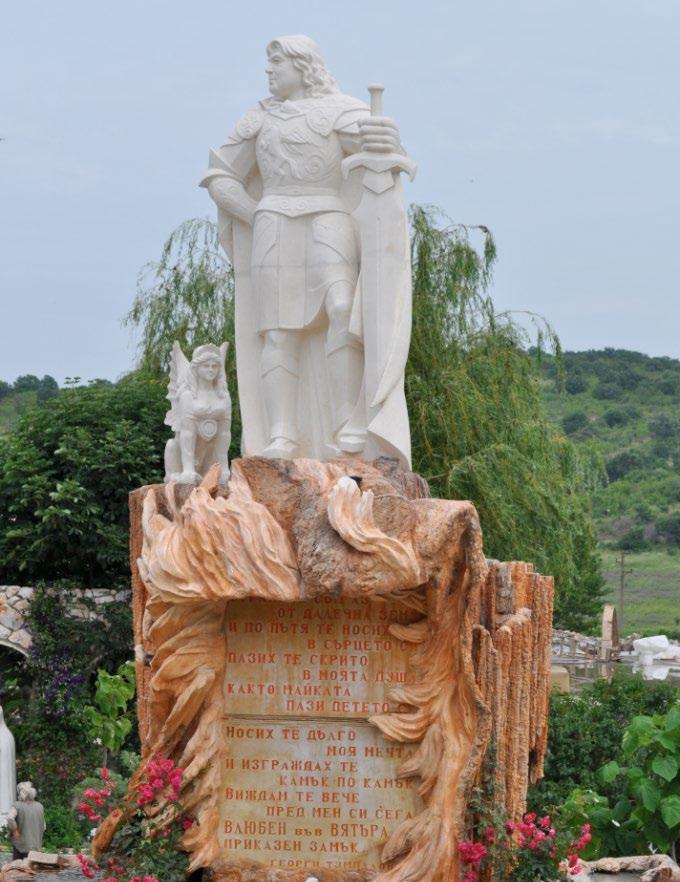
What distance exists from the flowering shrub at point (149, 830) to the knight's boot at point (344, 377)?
2190 millimetres

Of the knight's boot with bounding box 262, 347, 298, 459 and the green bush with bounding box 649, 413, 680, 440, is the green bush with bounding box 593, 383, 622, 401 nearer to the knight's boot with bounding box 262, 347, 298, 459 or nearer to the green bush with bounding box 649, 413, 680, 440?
the green bush with bounding box 649, 413, 680, 440

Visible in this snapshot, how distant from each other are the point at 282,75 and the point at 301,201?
70 centimetres

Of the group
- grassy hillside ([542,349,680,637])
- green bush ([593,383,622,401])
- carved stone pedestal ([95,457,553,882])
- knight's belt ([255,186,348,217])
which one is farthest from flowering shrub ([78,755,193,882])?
green bush ([593,383,622,401])

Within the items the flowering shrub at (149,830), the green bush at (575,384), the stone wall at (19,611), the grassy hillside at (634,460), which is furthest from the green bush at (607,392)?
the flowering shrub at (149,830)

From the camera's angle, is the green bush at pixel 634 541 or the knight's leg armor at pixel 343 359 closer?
the knight's leg armor at pixel 343 359

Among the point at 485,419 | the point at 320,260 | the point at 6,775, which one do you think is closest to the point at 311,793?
the point at 320,260

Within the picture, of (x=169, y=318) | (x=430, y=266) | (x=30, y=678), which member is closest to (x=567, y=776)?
(x=30, y=678)

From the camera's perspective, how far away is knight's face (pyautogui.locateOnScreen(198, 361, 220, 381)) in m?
10.4

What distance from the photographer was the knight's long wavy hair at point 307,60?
1066cm

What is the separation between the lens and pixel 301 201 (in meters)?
10.6

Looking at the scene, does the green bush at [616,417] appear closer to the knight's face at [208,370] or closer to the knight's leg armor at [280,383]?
the knight's leg armor at [280,383]

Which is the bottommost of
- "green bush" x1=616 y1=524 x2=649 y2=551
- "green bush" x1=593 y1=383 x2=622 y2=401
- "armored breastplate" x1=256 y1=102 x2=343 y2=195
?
"armored breastplate" x1=256 y1=102 x2=343 y2=195

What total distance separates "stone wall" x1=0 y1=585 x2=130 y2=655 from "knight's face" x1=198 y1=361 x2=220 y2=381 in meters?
7.87

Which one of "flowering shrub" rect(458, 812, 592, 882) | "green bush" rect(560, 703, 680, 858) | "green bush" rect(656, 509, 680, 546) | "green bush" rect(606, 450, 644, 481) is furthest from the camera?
"green bush" rect(606, 450, 644, 481)
